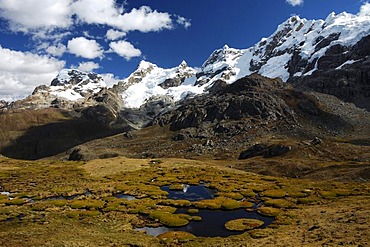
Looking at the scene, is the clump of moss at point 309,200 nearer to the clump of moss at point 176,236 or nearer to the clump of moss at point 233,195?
the clump of moss at point 233,195

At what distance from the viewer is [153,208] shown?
61062 mm

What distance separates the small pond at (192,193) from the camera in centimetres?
7256

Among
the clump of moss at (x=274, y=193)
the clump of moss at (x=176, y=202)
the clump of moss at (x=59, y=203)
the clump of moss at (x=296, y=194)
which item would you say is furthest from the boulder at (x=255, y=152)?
the clump of moss at (x=59, y=203)

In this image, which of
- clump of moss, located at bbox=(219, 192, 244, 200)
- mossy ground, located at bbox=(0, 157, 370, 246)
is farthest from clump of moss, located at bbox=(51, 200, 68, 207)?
clump of moss, located at bbox=(219, 192, 244, 200)

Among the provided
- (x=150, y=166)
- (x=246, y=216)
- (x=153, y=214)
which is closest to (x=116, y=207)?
(x=153, y=214)

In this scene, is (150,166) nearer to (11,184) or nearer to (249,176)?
(249,176)

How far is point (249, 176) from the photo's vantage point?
99938 millimetres

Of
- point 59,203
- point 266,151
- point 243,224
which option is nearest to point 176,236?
point 243,224

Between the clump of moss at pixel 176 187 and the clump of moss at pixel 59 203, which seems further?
the clump of moss at pixel 176 187

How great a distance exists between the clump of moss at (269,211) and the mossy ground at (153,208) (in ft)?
0.53

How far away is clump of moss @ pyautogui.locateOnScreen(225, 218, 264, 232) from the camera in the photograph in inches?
1917

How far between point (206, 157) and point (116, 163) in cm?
6323

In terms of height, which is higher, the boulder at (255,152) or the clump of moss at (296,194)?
the boulder at (255,152)

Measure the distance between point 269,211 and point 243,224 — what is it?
8.91 metres
